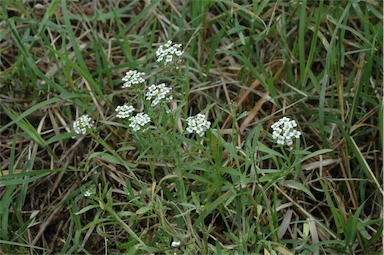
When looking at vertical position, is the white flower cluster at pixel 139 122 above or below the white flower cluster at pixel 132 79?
below

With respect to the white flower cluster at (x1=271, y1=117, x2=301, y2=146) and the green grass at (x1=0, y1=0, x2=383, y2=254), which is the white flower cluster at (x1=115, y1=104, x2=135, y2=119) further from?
the white flower cluster at (x1=271, y1=117, x2=301, y2=146)

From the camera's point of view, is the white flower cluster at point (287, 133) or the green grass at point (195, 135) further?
the green grass at point (195, 135)

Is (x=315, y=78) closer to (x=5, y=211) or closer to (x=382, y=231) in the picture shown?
(x=382, y=231)

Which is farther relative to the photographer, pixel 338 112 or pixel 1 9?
pixel 1 9

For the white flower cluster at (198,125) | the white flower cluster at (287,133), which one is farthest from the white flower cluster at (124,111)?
the white flower cluster at (287,133)

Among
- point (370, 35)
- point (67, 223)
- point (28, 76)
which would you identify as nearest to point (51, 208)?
point (67, 223)

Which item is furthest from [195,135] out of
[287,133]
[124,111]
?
[287,133]

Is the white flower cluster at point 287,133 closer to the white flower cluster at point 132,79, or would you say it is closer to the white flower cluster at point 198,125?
the white flower cluster at point 198,125

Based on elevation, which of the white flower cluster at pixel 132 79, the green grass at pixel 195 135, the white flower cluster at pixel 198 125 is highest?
the white flower cluster at pixel 132 79
